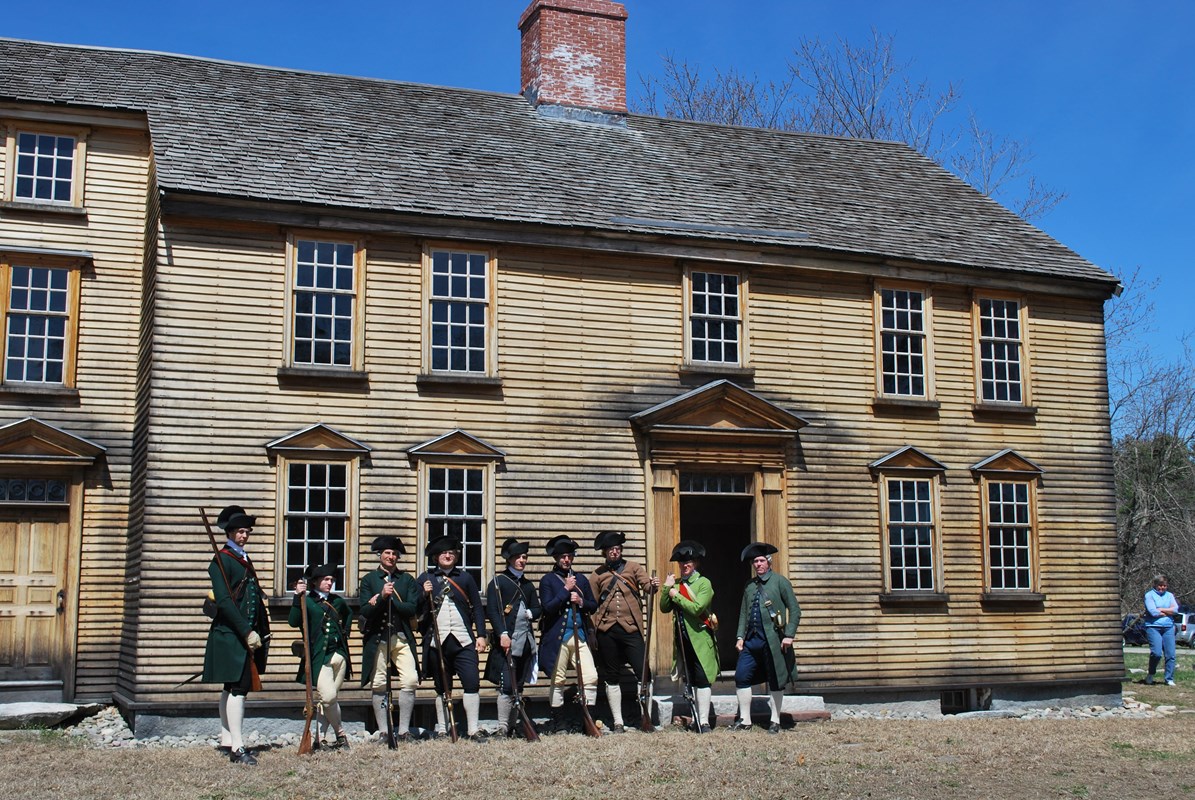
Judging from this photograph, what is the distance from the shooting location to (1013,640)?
730 inches

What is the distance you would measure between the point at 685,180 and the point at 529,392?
4773mm

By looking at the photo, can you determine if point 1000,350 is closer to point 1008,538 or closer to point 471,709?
point 1008,538

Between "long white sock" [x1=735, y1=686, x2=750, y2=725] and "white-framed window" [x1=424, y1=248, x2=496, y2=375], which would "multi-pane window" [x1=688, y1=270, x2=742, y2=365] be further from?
"long white sock" [x1=735, y1=686, x2=750, y2=725]

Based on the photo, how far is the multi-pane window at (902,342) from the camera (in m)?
18.7

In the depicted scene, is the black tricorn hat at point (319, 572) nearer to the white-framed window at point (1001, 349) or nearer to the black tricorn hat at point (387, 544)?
the black tricorn hat at point (387, 544)

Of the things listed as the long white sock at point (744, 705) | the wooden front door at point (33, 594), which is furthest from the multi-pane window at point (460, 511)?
the wooden front door at point (33, 594)

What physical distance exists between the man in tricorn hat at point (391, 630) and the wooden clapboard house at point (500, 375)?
1.94 metres

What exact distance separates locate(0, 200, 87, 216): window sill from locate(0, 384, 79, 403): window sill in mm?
2158

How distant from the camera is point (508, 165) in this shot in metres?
18.5

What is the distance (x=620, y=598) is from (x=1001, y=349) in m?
7.64

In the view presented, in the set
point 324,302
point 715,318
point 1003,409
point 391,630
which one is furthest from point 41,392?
point 1003,409

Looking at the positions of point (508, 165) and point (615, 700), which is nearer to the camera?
point (615, 700)

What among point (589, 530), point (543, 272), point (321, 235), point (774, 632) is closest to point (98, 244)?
point (321, 235)

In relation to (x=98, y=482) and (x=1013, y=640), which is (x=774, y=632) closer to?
(x=1013, y=640)
